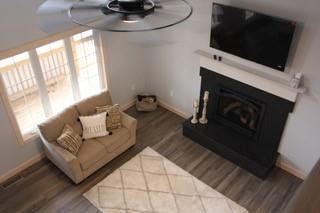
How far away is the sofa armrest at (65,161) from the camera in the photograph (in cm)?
444

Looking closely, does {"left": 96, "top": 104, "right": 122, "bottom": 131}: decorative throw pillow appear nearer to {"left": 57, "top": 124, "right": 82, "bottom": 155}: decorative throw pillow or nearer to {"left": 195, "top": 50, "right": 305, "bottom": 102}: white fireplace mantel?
{"left": 57, "top": 124, "right": 82, "bottom": 155}: decorative throw pillow

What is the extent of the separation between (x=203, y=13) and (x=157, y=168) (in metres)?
2.62

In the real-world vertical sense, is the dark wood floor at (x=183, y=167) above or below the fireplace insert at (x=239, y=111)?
below

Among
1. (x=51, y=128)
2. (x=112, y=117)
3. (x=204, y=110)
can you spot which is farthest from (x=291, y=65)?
(x=51, y=128)

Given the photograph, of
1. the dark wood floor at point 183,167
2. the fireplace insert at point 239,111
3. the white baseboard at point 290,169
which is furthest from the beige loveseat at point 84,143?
the white baseboard at point 290,169

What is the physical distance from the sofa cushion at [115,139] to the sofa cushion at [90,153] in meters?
0.09

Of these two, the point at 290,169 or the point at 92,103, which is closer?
the point at 290,169

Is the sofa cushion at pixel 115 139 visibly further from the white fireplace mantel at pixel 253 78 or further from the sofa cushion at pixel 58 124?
the white fireplace mantel at pixel 253 78

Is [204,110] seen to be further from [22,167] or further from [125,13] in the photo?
[125,13]

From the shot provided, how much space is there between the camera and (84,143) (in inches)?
192

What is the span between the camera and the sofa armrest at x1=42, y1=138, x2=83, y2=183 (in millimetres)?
4441

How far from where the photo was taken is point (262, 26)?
4074 millimetres

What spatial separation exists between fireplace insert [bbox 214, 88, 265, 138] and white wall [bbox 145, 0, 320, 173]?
48 centimetres

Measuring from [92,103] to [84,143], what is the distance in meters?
0.75
